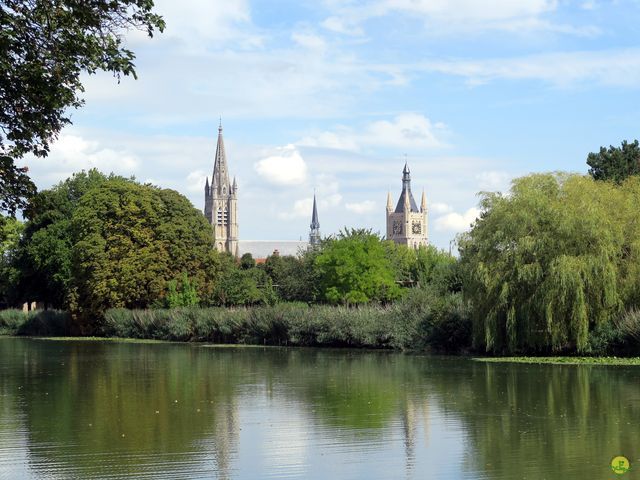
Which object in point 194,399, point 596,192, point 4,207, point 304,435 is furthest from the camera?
point 596,192

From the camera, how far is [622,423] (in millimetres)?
19891

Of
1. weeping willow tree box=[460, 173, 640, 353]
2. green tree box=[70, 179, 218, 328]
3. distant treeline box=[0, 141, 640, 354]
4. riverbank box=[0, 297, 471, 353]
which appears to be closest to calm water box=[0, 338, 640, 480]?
weeping willow tree box=[460, 173, 640, 353]

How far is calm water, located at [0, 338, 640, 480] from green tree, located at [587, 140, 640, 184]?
27.5 meters

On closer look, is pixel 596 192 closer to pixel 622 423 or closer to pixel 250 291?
pixel 622 423

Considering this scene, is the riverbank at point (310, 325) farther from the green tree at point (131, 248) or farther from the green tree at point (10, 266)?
the green tree at point (10, 266)

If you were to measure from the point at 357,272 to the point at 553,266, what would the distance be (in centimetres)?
3541

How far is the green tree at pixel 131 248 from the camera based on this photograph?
6300 cm

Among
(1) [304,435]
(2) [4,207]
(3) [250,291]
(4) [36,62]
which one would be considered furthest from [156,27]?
(3) [250,291]

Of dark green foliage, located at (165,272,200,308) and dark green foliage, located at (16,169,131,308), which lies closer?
dark green foliage, located at (165,272,200,308)

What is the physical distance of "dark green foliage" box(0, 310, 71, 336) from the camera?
231 feet

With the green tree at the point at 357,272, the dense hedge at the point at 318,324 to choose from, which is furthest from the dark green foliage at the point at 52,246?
the green tree at the point at 357,272

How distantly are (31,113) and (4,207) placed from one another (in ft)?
5.81

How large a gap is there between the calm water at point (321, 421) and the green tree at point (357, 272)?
113ft

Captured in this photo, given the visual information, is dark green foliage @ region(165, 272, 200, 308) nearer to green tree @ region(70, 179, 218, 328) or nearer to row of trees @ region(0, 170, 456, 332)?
row of trees @ region(0, 170, 456, 332)
